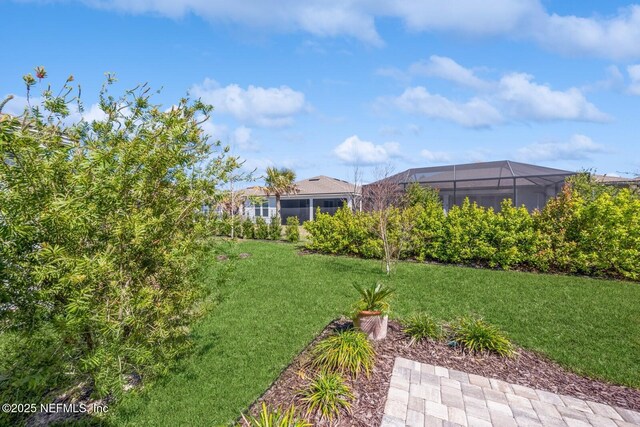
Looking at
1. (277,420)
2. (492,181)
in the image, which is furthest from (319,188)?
(277,420)

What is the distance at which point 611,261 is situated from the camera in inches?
352

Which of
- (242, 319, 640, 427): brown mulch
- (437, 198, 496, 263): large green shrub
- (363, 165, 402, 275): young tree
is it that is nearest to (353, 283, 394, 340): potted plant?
(242, 319, 640, 427): brown mulch

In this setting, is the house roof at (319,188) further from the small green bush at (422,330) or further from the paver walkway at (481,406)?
the paver walkway at (481,406)

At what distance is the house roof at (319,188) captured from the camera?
28141mm

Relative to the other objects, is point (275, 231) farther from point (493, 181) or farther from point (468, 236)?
point (493, 181)

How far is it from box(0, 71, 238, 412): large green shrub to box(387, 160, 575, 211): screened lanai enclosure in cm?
1631

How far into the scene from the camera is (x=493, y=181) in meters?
17.9

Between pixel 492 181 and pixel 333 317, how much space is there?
15776mm

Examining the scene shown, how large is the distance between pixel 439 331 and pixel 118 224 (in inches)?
186

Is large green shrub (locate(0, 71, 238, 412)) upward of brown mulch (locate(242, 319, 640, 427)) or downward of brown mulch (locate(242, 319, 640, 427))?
upward

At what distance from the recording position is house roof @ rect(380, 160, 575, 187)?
1681 centimetres

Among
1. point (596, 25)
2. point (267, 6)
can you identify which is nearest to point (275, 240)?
point (267, 6)

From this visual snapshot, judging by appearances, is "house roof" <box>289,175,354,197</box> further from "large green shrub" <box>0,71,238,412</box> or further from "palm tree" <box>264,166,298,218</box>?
"large green shrub" <box>0,71,238,412</box>

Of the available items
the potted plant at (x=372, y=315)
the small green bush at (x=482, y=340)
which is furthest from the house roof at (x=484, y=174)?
the potted plant at (x=372, y=315)
